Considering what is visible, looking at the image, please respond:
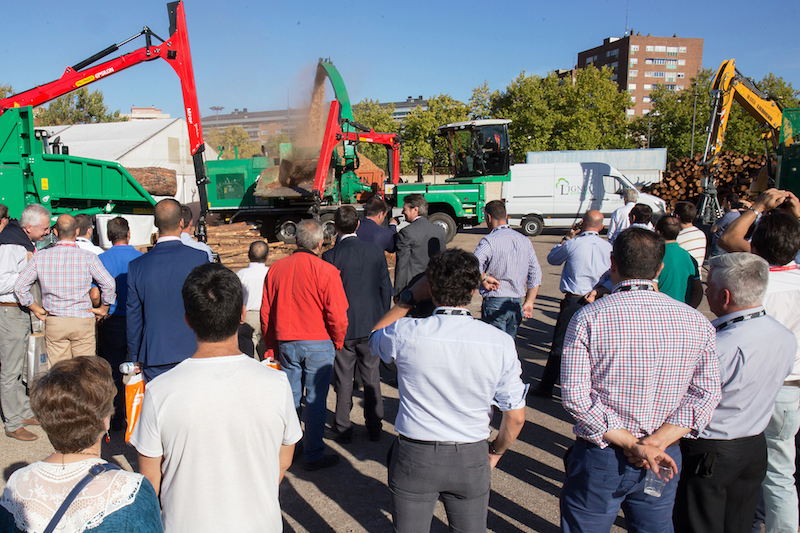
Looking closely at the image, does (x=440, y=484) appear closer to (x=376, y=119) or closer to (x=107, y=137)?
(x=107, y=137)

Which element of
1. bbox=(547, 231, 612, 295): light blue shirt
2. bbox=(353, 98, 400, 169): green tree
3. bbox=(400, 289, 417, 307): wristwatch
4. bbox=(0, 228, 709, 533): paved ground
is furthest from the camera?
bbox=(353, 98, 400, 169): green tree

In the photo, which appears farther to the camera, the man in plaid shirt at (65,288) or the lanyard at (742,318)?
the man in plaid shirt at (65,288)

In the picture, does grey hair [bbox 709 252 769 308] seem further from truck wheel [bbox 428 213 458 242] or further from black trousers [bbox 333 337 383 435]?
truck wheel [bbox 428 213 458 242]

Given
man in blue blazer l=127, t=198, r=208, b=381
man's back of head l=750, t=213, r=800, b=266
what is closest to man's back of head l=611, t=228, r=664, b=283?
man's back of head l=750, t=213, r=800, b=266

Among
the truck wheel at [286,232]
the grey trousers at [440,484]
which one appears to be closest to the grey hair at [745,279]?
the grey trousers at [440,484]

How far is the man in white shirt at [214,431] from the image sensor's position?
1.65 meters

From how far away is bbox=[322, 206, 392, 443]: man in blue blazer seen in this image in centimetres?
411

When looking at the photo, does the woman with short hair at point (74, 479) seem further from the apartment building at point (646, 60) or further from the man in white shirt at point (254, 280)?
the apartment building at point (646, 60)

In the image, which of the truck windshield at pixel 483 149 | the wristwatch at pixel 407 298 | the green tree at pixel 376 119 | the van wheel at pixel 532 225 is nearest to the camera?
the wristwatch at pixel 407 298

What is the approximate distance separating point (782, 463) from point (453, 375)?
1951mm

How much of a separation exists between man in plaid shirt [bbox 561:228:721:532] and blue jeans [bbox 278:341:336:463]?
1.98m

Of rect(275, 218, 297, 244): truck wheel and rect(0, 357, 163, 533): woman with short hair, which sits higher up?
rect(0, 357, 163, 533): woman with short hair

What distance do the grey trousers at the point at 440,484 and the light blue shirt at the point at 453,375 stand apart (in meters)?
0.05

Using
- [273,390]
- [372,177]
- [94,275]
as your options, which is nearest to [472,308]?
[94,275]
